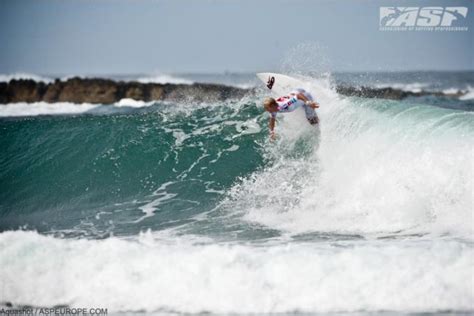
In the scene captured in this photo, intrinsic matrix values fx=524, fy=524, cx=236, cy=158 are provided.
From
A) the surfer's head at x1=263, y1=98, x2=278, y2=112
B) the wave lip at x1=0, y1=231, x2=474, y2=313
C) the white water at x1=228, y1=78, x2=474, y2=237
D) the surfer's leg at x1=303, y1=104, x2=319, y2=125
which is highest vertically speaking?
the surfer's head at x1=263, y1=98, x2=278, y2=112

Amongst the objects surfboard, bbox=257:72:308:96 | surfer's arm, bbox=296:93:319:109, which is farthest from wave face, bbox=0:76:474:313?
surfer's arm, bbox=296:93:319:109

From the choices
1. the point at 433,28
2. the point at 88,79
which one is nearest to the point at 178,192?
the point at 433,28

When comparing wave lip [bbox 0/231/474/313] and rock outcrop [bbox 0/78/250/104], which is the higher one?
rock outcrop [bbox 0/78/250/104]

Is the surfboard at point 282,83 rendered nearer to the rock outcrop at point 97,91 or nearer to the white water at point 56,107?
the white water at point 56,107

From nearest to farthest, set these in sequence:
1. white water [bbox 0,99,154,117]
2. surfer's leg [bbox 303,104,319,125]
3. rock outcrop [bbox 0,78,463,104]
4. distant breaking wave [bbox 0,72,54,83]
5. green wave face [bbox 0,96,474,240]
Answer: green wave face [bbox 0,96,474,240] < surfer's leg [bbox 303,104,319,125] < distant breaking wave [bbox 0,72,54,83] < white water [bbox 0,99,154,117] < rock outcrop [bbox 0,78,463,104]

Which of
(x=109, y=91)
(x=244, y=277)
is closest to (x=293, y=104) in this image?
(x=244, y=277)

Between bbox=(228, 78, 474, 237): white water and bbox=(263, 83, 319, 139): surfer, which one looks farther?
bbox=(263, 83, 319, 139): surfer

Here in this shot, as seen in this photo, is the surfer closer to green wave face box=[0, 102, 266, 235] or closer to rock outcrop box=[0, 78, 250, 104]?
green wave face box=[0, 102, 266, 235]

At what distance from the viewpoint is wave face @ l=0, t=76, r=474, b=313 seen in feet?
14.1

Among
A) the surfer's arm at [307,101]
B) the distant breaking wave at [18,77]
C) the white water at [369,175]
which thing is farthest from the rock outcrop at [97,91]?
the surfer's arm at [307,101]

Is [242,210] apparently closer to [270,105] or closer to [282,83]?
[270,105]

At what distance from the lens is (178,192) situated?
798 cm

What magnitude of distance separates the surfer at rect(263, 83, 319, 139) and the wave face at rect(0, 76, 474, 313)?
25 centimetres

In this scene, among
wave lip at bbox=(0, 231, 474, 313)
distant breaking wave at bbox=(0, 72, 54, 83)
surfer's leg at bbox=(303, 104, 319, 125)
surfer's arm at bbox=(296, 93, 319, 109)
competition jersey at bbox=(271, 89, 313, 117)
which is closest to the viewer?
wave lip at bbox=(0, 231, 474, 313)
